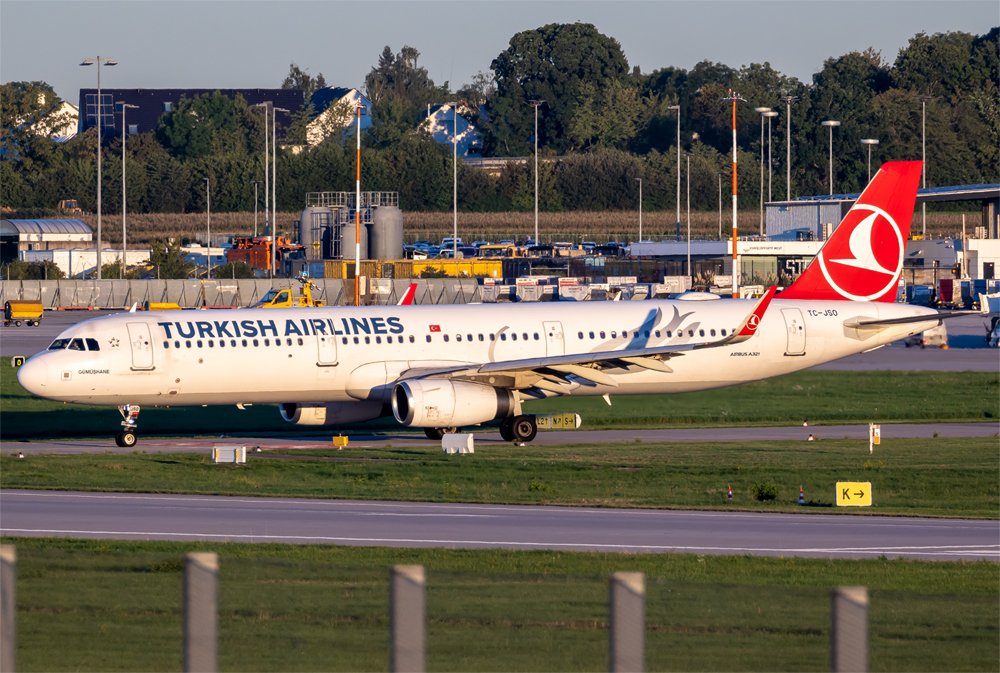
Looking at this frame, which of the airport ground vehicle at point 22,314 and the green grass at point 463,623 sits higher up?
the airport ground vehicle at point 22,314

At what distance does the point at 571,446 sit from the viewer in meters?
37.6

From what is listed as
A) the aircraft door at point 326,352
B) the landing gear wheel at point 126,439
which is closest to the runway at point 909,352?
the aircraft door at point 326,352

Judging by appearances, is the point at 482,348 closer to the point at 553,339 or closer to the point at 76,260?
the point at 553,339

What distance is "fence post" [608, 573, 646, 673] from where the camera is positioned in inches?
303

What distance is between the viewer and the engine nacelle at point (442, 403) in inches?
1441

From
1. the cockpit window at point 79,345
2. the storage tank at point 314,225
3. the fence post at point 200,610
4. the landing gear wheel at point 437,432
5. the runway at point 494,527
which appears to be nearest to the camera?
the fence post at point 200,610

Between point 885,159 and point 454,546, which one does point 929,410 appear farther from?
point 885,159

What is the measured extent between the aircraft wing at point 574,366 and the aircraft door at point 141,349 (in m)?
6.58

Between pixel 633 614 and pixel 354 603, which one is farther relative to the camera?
→ pixel 354 603

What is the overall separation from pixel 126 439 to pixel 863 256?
21.9m

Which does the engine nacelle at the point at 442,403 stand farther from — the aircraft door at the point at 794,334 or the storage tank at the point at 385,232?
the storage tank at the point at 385,232

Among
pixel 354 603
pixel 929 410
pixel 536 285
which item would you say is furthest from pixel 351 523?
pixel 536 285

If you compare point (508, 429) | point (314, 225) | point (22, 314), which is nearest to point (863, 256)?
point (508, 429)

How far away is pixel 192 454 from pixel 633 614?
2892cm
